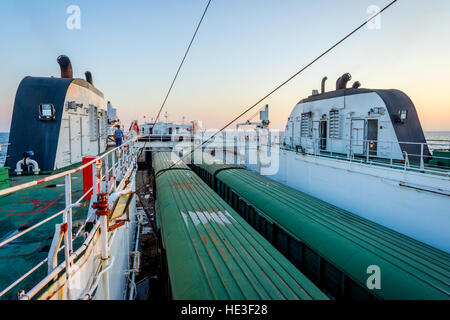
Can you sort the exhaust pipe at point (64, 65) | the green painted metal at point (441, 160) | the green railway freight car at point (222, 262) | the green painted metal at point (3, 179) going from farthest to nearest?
1. the exhaust pipe at point (64, 65)
2. the green painted metal at point (441, 160)
3. the green painted metal at point (3, 179)
4. the green railway freight car at point (222, 262)

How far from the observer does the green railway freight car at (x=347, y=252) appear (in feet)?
13.5

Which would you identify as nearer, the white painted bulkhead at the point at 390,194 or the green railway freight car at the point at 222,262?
the green railway freight car at the point at 222,262

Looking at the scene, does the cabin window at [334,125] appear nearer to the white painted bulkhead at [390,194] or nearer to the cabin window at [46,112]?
the white painted bulkhead at [390,194]

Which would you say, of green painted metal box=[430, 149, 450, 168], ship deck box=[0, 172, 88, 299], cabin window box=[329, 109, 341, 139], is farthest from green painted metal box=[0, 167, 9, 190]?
green painted metal box=[430, 149, 450, 168]

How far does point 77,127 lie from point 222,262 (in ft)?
40.9

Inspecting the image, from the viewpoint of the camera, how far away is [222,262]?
12.8 feet

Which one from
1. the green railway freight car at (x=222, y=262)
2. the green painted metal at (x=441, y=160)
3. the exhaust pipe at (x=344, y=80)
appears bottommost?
the green railway freight car at (x=222, y=262)

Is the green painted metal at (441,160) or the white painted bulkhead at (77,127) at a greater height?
the white painted bulkhead at (77,127)

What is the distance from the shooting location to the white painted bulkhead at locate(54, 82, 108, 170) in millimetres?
11766

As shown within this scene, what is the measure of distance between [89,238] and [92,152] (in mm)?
13572

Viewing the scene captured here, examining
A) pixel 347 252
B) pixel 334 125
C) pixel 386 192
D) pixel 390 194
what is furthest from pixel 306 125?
pixel 347 252

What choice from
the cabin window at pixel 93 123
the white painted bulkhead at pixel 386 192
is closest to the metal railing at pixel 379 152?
the white painted bulkhead at pixel 386 192

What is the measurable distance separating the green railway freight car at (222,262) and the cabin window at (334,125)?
33.2 ft

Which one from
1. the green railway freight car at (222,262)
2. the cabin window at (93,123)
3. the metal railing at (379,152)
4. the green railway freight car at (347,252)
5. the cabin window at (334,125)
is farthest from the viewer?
the cabin window at (93,123)
